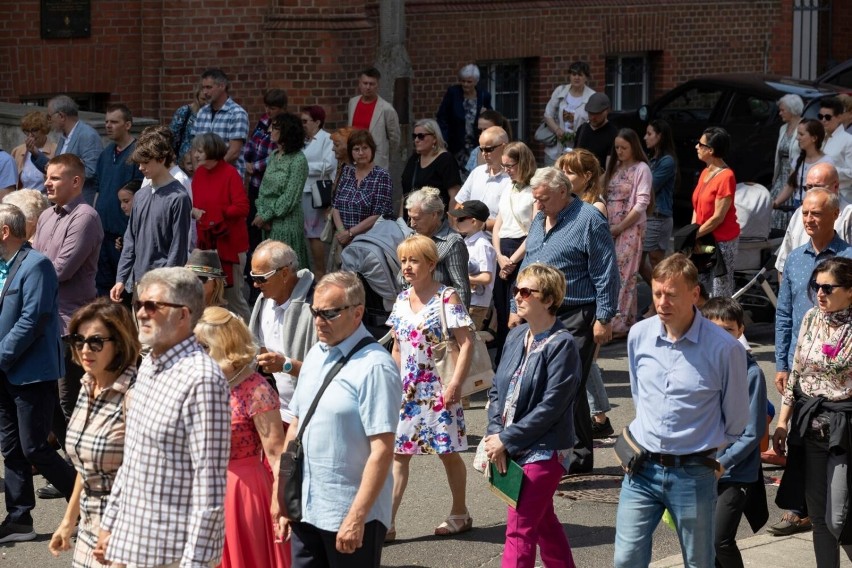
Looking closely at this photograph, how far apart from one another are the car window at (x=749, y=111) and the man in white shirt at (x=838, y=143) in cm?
378

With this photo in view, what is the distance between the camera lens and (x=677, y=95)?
59.3ft

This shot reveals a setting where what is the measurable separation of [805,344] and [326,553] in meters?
2.62

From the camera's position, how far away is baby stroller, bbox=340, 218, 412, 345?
986 cm

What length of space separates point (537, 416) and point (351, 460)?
3.92 ft

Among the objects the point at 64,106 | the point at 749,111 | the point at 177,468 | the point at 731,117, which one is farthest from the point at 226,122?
the point at 177,468

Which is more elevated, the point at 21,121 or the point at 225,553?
the point at 21,121

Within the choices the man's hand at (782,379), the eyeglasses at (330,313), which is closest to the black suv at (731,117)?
the man's hand at (782,379)

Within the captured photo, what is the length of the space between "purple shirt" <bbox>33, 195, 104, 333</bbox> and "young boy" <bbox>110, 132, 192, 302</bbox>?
2.18 feet

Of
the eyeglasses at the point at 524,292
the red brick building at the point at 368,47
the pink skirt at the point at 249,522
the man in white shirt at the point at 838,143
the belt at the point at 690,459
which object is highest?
the red brick building at the point at 368,47

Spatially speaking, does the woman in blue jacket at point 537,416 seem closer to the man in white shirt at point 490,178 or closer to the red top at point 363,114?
the man in white shirt at point 490,178

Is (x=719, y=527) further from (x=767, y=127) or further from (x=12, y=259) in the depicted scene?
(x=767, y=127)

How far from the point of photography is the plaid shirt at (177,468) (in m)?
4.87

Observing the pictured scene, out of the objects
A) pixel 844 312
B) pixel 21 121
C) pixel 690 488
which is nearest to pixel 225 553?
pixel 690 488

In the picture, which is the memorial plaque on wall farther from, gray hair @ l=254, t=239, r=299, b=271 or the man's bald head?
the man's bald head
